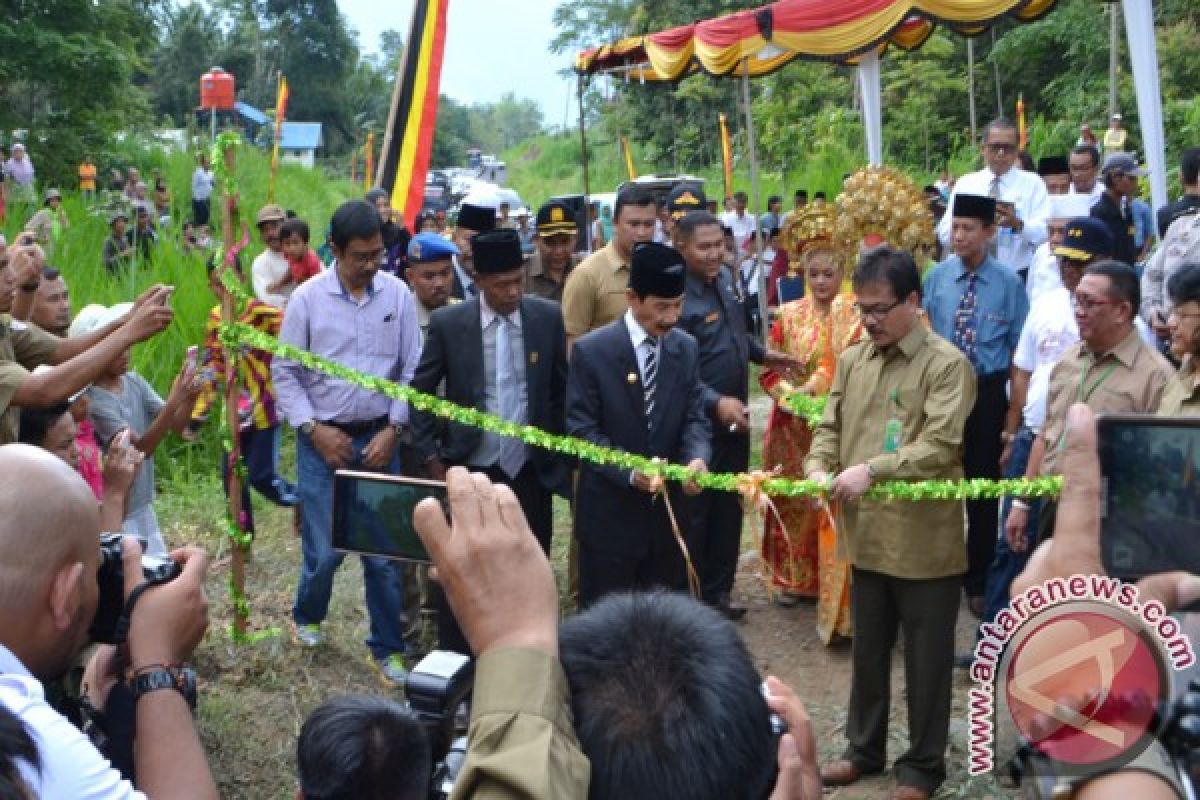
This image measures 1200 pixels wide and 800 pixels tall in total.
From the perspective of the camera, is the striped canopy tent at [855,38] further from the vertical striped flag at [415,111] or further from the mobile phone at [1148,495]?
the mobile phone at [1148,495]

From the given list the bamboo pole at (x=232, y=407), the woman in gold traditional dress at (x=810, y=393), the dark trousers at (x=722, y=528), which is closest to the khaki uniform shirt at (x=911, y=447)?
the woman in gold traditional dress at (x=810, y=393)

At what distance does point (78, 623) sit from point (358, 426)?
3561 mm

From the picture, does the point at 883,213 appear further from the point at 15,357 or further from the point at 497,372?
the point at 15,357

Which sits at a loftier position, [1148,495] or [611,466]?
[1148,495]

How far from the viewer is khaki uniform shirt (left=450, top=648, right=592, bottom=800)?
1.45m

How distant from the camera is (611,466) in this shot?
5172 mm

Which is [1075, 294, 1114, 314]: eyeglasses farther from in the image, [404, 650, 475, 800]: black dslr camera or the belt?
[404, 650, 475, 800]: black dslr camera

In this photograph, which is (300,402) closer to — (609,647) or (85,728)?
→ (85,728)

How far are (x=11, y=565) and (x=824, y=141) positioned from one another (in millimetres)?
23329

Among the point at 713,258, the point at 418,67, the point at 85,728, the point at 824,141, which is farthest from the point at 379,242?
the point at 824,141

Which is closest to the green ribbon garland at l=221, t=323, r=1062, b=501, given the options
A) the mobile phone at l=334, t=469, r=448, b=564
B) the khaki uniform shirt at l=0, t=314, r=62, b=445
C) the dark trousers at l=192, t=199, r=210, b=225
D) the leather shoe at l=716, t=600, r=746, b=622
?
the khaki uniform shirt at l=0, t=314, r=62, b=445

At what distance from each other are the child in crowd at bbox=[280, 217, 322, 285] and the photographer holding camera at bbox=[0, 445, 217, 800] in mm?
6892

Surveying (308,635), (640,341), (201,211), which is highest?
(201,211)

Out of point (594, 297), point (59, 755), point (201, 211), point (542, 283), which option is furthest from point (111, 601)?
point (201, 211)
